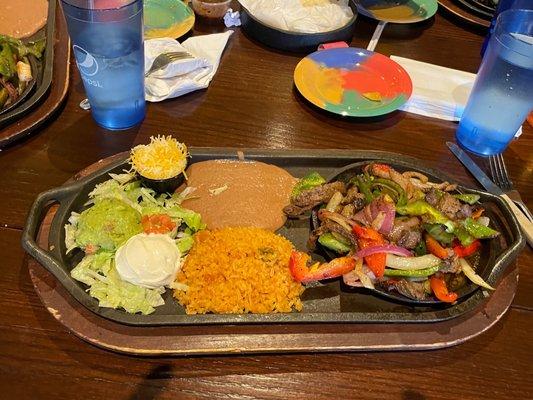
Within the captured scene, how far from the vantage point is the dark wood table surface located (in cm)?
119

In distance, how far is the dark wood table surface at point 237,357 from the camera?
119 cm

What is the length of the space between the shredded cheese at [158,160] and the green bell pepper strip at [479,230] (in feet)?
2.88

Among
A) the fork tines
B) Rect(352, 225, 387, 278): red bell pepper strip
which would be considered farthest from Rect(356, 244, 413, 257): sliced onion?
the fork tines

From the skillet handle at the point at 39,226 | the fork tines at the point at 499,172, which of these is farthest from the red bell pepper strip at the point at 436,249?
the skillet handle at the point at 39,226

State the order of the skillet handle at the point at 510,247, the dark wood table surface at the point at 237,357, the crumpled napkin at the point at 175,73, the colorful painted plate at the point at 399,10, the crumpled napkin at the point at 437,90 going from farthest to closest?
the colorful painted plate at the point at 399,10, the crumpled napkin at the point at 437,90, the crumpled napkin at the point at 175,73, the skillet handle at the point at 510,247, the dark wood table surface at the point at 237,357

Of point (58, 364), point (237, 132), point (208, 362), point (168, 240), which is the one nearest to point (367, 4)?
point (237, 132)

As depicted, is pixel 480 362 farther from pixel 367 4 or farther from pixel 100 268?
pixel 367 4

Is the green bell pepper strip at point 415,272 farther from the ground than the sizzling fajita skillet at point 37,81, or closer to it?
farther from the ground

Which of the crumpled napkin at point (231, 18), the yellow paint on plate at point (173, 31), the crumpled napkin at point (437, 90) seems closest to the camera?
the crumpled napkin at point (437, 90)

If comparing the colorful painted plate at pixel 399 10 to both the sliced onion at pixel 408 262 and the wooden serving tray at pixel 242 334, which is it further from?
the wooden serving tray at pixel 242 334

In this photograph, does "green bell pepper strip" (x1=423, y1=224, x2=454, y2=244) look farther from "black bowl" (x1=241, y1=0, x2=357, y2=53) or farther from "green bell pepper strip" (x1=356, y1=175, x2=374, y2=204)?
"black bowl" (x1=241, y1=0, x2=357, y2=53)

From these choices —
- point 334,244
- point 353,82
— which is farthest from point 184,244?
point 353,82

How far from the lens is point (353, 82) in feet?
6.82

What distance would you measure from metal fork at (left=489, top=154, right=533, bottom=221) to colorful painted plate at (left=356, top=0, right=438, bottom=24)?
92cm
